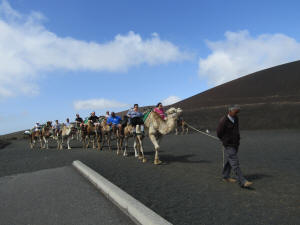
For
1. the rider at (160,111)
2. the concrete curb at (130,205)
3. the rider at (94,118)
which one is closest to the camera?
the concrete curb at (130,205)

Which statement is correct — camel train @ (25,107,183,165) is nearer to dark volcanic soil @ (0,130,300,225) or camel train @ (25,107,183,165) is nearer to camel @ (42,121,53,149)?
camel @ (42,121,53,149)

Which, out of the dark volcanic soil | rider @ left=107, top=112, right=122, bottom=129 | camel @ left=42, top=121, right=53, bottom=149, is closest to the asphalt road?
the dark volcanic soil

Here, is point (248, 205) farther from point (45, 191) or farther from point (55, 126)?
point (55, 126)

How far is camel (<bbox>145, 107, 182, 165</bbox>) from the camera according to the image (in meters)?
11.6

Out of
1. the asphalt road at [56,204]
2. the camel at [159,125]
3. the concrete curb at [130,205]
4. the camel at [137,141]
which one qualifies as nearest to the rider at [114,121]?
the camel at [137,141]

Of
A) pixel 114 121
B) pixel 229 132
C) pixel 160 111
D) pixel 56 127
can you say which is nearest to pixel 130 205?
pixel 229 132

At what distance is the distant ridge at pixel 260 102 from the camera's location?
129ft

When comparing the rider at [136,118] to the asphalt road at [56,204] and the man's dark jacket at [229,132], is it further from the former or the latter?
the man's dark jacket at [229,132]

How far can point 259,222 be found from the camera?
15.5ft

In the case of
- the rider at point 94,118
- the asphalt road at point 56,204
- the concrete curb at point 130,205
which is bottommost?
the asphalt road at point 56,204

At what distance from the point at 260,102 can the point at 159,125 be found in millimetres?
51707

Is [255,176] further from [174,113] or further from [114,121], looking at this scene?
[114,121]

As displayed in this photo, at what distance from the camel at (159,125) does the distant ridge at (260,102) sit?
28637mm

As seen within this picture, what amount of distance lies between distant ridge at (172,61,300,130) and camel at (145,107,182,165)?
2864cm
